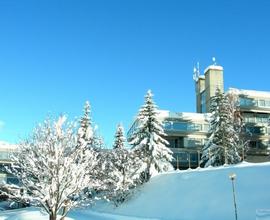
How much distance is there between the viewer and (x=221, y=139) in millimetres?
52344

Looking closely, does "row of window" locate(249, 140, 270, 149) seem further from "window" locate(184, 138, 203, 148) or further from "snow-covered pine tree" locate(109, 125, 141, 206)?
"snow-covered pine tree" locate(109, 125, 141, 206)

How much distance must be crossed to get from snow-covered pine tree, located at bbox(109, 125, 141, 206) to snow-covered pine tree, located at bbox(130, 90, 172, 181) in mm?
982

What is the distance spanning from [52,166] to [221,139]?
35.2 m

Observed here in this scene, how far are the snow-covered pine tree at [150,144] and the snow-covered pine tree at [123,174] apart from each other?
98cm

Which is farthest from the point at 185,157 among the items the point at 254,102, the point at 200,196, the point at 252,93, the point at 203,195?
the point at 203,195

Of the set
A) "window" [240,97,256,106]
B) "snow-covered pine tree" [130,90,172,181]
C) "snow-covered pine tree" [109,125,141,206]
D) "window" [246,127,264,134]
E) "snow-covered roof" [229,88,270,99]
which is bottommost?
"snow-covered pine tree" [109,125,141,206]

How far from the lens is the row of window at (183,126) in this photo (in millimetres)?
71250

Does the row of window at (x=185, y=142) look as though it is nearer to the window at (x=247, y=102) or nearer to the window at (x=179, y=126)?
the window at (x=179, y=126)

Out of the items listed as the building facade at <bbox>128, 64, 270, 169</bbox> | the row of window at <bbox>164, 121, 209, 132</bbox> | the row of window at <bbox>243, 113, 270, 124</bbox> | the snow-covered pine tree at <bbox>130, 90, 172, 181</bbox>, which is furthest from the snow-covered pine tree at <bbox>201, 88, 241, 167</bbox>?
the row of window at <bbox>243, 113, 270, 124</bbox>

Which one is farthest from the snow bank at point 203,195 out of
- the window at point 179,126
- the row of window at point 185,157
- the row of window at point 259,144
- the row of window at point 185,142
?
the row of window at point 259,144

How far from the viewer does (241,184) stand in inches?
1278

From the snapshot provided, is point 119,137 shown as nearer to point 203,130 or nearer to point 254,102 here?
point 203,130

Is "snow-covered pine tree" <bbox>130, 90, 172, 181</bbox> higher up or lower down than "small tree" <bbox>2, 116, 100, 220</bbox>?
higher up

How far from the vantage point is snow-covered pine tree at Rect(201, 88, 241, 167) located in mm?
51566
